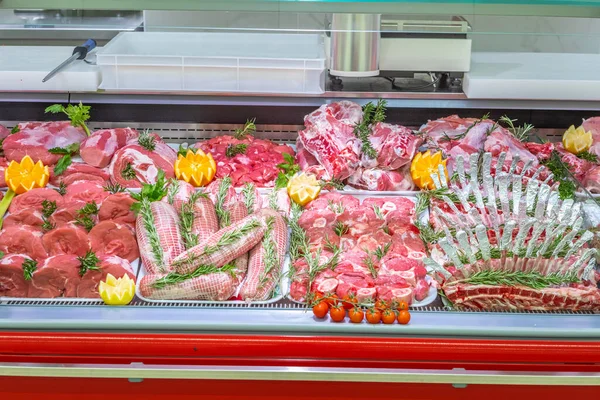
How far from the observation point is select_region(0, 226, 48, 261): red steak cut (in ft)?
9.27

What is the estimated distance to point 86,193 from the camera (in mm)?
3201

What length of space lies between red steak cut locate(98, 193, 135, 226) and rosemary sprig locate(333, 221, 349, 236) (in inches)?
34.8

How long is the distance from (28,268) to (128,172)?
91cm

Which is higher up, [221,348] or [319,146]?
[319,146]

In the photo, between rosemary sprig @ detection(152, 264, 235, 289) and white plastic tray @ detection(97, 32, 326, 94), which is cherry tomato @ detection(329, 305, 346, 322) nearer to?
rosemary sprig @ detection(152, 264, 235, 289)

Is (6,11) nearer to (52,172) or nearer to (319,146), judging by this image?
(52,172)

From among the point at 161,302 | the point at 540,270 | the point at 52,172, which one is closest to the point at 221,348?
the point at 161,302

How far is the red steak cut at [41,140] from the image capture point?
3.54 m

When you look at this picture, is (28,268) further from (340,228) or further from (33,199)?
(340,228)

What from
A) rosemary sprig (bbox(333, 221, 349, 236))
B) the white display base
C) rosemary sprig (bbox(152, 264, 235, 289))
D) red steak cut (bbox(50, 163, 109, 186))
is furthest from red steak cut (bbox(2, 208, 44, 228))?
the white display base

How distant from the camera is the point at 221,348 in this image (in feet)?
8.17

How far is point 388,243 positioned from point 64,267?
1303 millimetres

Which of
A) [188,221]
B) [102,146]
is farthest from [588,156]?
[102,146]

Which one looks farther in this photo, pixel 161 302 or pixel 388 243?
pixel 388 243
